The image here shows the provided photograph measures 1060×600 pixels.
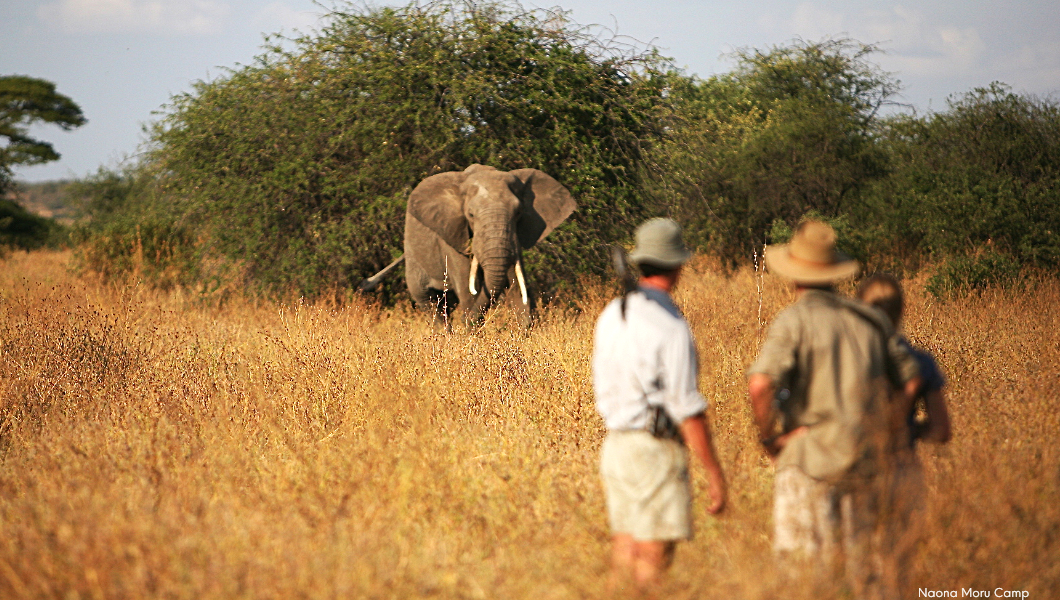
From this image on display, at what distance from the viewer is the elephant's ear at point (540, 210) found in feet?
32.0

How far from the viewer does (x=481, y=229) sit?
29.8 ft

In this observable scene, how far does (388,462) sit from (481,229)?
14.9 feet

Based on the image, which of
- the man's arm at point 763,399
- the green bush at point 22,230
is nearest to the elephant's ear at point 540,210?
the man's arm at point 763,399

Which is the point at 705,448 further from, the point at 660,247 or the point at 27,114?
the point at 27,114

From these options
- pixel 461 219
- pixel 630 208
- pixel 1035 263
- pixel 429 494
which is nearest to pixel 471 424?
pixel 429 494

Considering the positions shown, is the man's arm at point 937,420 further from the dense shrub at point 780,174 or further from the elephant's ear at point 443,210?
the dense shrub at point 780,174

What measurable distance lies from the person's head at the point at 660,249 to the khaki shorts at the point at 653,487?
0.62 metres

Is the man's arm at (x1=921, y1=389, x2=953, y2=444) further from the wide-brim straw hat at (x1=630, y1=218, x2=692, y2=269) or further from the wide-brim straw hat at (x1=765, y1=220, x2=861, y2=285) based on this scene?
the wide-brim straw hat at (x1=630, y1=218, x2=692, y2=269)

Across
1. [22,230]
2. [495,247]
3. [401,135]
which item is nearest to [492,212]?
[495,247]

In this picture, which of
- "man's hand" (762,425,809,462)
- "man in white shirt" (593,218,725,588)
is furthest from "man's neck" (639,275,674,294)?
"man's hand" (762,425,809,462)

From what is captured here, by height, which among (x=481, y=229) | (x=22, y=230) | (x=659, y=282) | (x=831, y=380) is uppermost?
(x=22, y=230)

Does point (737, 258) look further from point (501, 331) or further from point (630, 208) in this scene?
point (501, 331)

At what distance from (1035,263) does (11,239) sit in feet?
95.9

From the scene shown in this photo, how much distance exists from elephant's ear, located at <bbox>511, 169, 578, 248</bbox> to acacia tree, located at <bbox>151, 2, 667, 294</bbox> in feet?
4.52
